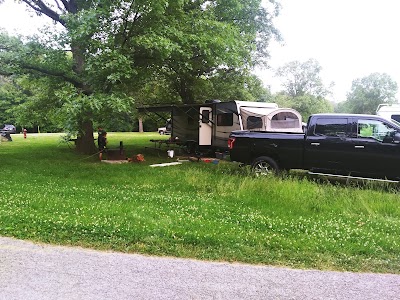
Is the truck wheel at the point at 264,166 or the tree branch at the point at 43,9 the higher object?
the tree branch at the point at 43,9

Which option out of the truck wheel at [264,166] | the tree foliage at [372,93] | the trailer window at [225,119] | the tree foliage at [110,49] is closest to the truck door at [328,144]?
the truck wheel at [264,166]

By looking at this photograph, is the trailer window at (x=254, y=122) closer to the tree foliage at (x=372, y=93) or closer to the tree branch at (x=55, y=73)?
the tree branch at (x=55, y=73)

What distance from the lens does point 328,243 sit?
4.75 metres

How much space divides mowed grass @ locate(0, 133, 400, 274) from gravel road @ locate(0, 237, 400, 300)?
275 millimetres

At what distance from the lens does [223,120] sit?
1524 centimetres

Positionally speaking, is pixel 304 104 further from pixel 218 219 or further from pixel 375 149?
pixel 218 219

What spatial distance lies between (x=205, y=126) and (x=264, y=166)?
6386 mm

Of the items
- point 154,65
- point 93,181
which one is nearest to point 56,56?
point 154,65

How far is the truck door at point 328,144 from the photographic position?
8.95 m

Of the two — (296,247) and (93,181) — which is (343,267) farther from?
(93,181)

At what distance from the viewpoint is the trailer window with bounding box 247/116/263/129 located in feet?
45.5

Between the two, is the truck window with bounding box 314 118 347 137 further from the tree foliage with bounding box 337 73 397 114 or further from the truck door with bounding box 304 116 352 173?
the tree foliage with bounding box 337 73 397 114

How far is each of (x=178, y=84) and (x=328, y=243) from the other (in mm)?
16762

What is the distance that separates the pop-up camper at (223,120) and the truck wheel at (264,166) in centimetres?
294
